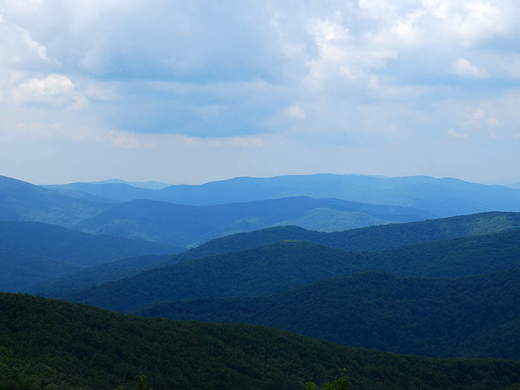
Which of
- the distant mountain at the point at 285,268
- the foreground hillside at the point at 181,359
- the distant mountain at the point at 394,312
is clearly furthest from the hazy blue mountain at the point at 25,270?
the foreground hillside at the point at 181,359

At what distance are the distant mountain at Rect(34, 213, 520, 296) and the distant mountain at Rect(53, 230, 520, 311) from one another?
24.1 m

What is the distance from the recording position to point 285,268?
11856 cm

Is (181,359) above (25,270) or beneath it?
above

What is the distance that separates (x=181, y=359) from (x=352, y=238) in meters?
125

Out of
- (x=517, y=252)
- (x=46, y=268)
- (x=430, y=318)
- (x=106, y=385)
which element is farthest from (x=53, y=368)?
(x=46, y=268)

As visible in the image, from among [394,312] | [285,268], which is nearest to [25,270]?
[285,268]

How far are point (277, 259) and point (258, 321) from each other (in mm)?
42953

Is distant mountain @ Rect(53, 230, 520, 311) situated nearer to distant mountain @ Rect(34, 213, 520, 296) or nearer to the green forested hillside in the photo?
the green forested hillside

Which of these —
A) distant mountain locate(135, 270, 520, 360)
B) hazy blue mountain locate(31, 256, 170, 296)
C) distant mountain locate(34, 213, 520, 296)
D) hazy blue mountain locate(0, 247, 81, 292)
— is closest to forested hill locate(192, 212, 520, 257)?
distant mountain locate(34, 213, 520, 296)

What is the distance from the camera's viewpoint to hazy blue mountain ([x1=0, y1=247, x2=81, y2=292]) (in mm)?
160375

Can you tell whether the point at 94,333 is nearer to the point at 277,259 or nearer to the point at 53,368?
the point at 53,368

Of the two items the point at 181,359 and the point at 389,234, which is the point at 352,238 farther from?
the point at 181,359

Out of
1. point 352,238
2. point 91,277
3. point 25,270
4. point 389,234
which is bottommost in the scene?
point 25,270

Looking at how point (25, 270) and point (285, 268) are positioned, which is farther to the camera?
point (25, 270)
